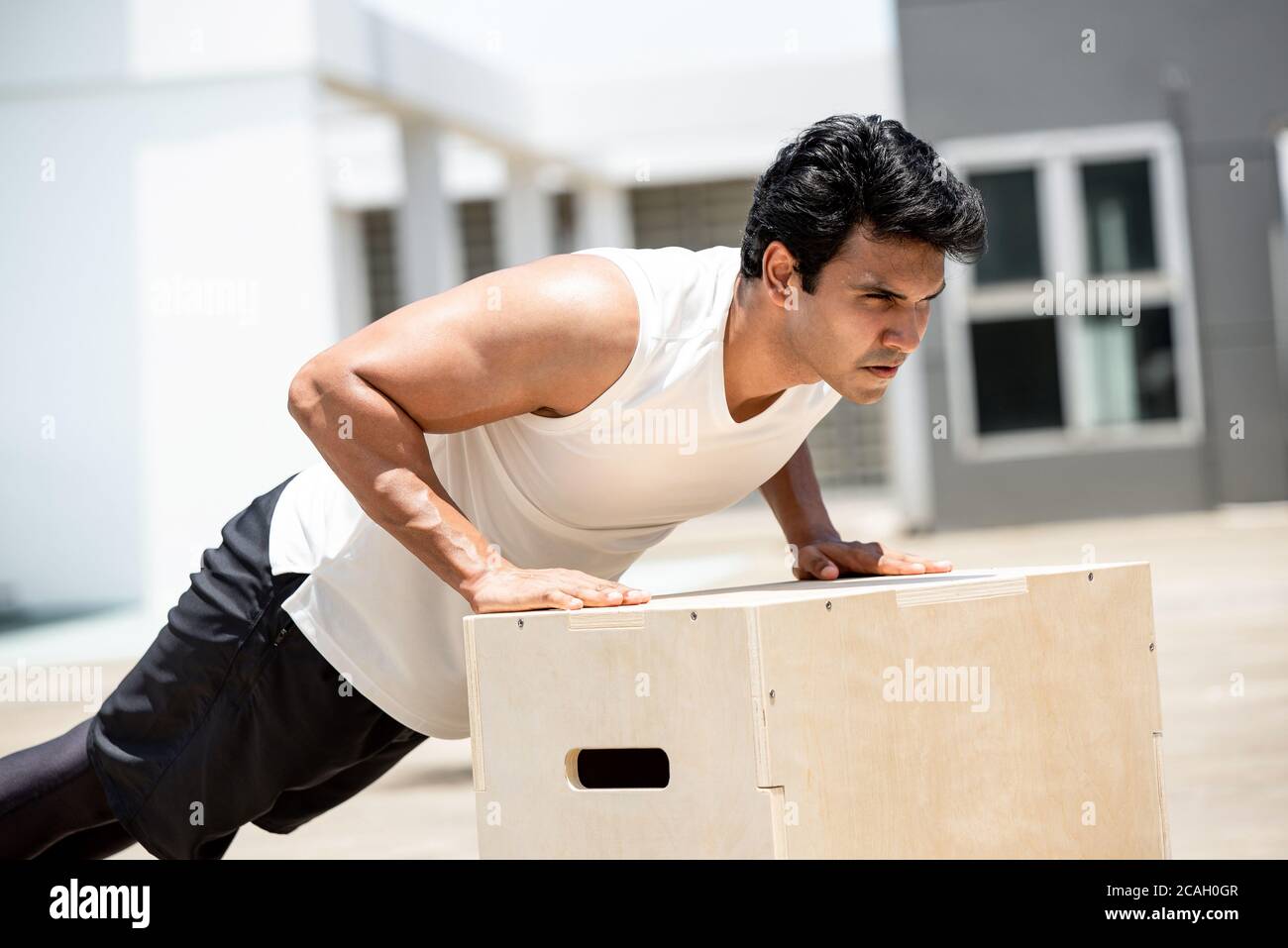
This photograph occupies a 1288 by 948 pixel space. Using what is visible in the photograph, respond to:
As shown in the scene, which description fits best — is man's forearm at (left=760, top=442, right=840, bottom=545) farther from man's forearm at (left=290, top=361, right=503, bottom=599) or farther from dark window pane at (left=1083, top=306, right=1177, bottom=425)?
dark window pane at (left=1083, top=306, right=1177, bottom=425)

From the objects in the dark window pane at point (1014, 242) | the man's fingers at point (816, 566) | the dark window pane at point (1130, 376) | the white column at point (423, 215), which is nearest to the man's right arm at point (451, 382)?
the man's fingers at point (816, 566)

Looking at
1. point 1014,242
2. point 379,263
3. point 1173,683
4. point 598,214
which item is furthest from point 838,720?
point 379,263

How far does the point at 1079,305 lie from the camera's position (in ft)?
40.3

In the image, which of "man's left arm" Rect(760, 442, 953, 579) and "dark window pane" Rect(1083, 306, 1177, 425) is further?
"dark window pane" Rect(1083, 306, 1177, 425)

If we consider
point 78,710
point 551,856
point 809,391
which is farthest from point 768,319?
point 78,710

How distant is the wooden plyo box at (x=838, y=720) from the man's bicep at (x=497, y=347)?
0.31 m

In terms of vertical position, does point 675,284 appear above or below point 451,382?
above

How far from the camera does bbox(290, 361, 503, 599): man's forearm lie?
2.09 m

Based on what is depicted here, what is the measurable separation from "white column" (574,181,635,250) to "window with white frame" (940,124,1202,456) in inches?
152

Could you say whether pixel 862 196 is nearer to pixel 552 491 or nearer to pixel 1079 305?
pixel 552 491

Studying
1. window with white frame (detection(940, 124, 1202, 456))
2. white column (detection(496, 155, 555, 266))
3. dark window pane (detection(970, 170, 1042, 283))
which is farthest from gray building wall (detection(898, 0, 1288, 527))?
white column (detection(496, 155, 555, 266))

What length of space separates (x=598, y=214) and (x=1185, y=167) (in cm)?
534

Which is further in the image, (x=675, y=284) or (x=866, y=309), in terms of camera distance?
(x=675, y=284)

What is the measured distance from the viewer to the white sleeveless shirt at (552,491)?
221 cm
